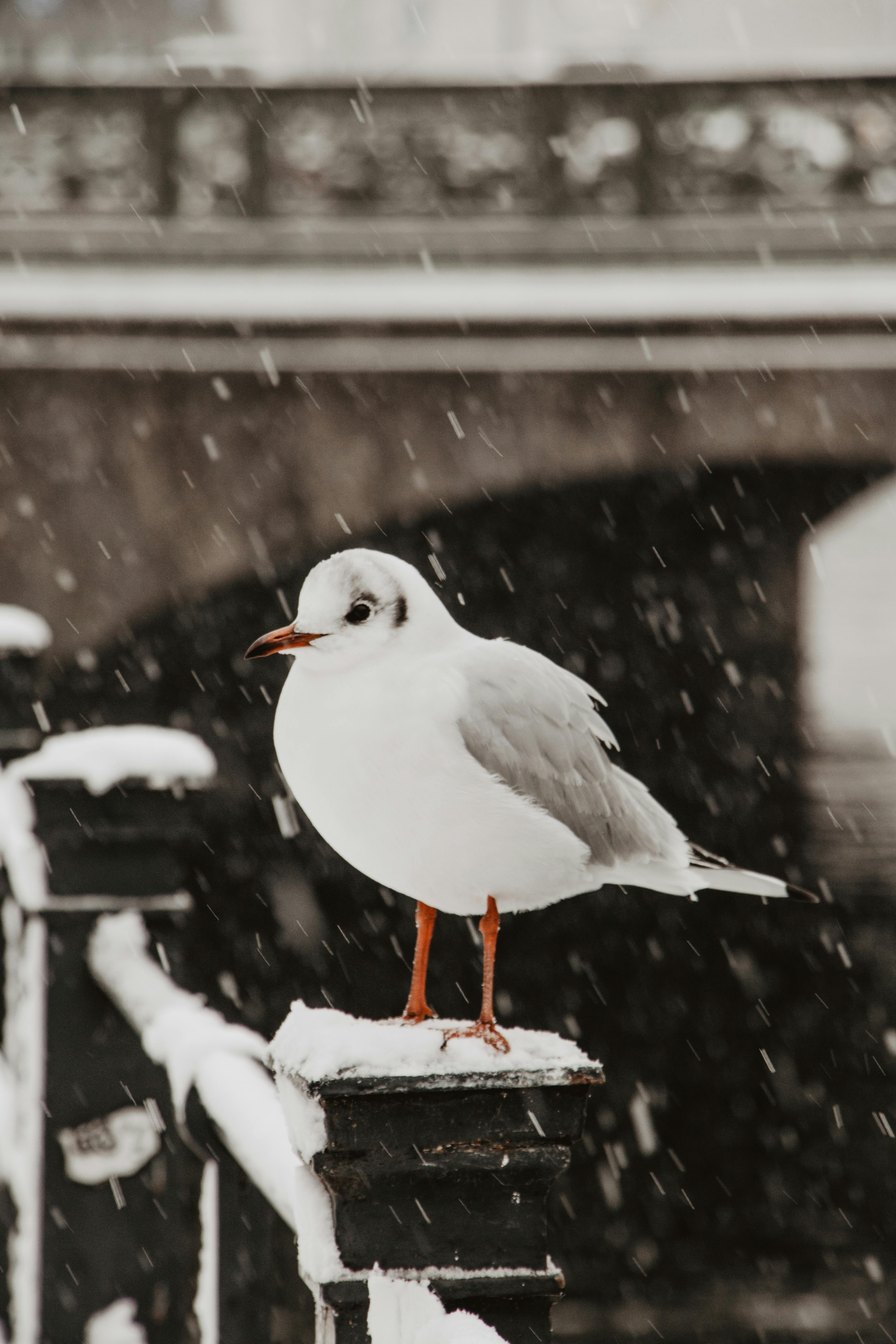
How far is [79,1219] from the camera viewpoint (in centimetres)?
241

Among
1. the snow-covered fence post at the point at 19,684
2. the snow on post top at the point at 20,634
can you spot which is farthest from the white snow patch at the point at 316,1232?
the snow on post top at the point at 20,634

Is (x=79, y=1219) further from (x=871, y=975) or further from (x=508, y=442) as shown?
(x=871, y=975)

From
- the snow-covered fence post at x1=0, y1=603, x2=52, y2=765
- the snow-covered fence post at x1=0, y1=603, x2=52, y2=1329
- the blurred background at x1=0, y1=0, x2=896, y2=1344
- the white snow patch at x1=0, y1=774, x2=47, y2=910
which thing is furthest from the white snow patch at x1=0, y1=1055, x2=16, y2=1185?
the blurred background at x1=0, y1=0, x2=896, y2=1344

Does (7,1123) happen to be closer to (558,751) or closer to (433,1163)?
(558,751)

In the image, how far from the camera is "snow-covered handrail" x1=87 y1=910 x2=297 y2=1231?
51.5 inches

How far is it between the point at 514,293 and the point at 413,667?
21.3 ft

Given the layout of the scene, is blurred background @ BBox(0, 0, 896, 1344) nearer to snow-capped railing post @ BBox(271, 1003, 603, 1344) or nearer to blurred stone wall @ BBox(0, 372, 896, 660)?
blurred stone wall @ BBox(0, 372, 896, 660)

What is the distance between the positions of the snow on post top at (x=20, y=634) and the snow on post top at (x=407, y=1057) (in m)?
2.44

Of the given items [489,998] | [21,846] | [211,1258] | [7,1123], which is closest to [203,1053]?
[211,1258]

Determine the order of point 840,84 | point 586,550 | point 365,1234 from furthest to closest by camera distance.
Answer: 1. point 586,550
2. point 840,84
3. point 365,1234

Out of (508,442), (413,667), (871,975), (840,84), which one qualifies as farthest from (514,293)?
(413,667)

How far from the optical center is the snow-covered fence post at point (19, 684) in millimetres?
3418

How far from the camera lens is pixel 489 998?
1218 millimetres

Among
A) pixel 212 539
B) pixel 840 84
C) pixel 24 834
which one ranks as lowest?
pixel 24 834
